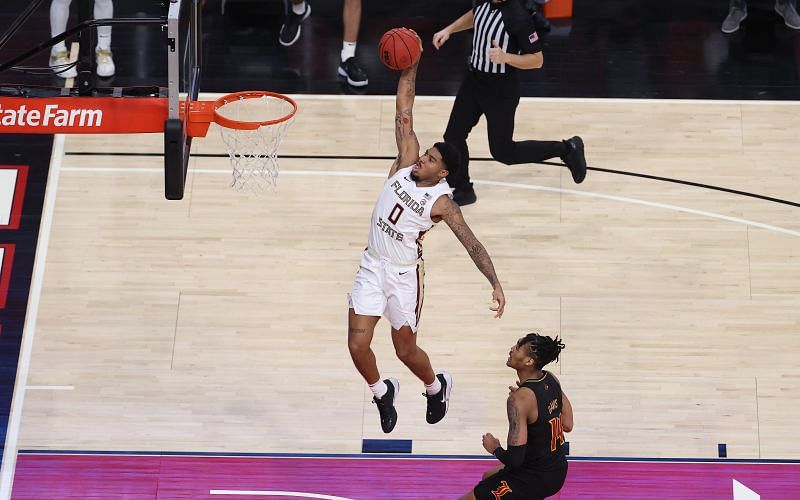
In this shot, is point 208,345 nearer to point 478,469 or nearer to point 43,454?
point 43,454

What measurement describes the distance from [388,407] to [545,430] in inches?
51.9

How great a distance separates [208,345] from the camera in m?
9.53

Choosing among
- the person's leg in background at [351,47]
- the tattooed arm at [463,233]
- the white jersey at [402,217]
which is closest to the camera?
the tattooed arm at [463,233]

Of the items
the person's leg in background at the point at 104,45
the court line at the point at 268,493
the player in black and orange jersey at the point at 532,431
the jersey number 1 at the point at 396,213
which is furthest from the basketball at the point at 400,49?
the person's leg in background at the point at 104,45

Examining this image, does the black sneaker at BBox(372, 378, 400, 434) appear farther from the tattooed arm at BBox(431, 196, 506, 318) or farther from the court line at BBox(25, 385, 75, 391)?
the court line at BBox(25, 385, 75, 391)

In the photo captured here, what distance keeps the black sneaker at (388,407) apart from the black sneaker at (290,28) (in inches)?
174

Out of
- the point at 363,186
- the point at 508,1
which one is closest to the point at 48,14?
the point at 363,186

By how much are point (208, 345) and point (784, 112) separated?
5.13 metres

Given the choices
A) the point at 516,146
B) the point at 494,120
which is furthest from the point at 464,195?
the point at 494,120

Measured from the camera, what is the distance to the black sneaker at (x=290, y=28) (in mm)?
12125

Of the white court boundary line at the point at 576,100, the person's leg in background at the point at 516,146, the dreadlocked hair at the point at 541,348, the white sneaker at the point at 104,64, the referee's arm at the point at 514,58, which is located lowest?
the dreadlocked hair at the point at 541,348

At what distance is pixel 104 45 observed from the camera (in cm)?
1162

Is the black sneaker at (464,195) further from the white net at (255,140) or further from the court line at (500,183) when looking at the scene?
the white net at (255,140)

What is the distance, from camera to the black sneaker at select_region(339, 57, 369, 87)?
38.1 ft
